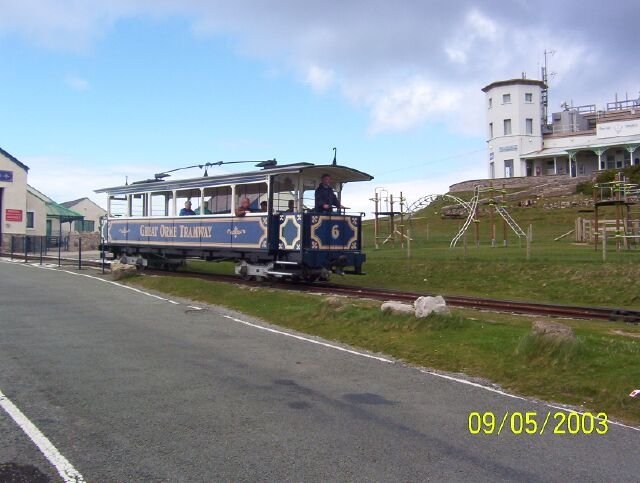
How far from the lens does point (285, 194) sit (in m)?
17.8

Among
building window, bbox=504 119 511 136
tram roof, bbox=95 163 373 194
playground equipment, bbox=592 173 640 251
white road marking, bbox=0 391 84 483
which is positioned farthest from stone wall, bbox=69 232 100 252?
white road marking, bbox=0 391 84 483

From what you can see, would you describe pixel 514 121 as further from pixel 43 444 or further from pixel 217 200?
pixel 43 444

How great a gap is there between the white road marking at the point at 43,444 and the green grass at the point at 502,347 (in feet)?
15.4

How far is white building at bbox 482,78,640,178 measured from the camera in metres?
63.7

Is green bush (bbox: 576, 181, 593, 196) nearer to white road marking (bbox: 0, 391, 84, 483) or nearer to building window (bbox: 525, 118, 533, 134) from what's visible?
building window (bbox: 525, 118, 533, 134)

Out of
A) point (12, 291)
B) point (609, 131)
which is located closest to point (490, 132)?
point (609, 131)

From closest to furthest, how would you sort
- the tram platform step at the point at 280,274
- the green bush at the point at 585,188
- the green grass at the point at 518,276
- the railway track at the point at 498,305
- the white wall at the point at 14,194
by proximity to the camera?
the railway track at the point at 498,305
the green grass at the point at 518,276
the tram platform step at the point at 280,274
the white wall at the point at 14,194
the green bush at the point at 585,188

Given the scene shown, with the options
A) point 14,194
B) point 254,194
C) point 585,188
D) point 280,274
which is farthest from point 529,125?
point 280,274

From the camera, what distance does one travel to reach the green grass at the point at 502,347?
22.8 ft

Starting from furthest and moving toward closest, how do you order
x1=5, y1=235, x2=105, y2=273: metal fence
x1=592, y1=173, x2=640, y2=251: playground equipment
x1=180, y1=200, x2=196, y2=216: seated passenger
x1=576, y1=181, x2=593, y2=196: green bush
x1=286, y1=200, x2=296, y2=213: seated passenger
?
x1=576, y1=181, x2=593, y2=196: green bush
x1=5, y1=235, x2=105, y2=273: metal fence
x1=592, y1=173, x2=640, y2=251: playground equipment
x1=180, y1=200, x2=196, y2=216: seated passenger
x1=286, y1=200, x2=296, y2=213: seated passenger

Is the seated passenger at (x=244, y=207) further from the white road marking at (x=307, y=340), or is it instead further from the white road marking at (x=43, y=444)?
the white road marking at (x=43, y=444)
